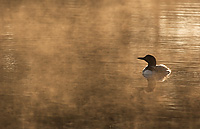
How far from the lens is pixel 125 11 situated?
34.9 m

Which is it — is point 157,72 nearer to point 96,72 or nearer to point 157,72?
point 157,72

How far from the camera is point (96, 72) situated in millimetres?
16781

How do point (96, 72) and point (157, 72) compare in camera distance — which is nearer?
point (157, 72)

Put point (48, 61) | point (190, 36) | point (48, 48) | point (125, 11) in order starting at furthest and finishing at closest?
point (125, 11) < point (190, 36) < point (48, 48) < point (48, 61)

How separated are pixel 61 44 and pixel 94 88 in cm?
735

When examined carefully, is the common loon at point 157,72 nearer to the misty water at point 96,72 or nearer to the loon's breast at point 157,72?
the loon's breast at point 157,72

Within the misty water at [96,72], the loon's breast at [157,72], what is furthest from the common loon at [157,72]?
the misty water at [96,72]

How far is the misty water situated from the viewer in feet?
40.9

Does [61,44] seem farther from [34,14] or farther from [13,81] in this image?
[34,14]

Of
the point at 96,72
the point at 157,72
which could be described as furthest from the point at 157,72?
the point at 96,72

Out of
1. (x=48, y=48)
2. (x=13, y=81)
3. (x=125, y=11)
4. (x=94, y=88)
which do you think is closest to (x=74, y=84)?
(x=94, y=88)

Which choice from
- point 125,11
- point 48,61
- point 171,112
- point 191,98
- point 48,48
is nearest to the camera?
point 171,112

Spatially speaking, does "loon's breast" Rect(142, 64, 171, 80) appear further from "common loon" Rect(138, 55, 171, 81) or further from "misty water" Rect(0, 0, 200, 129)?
"misty water" Rect(0, 0, 200, 129)

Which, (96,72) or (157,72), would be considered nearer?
(157,72)
